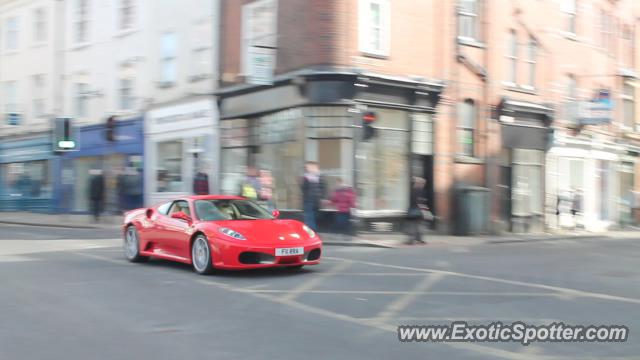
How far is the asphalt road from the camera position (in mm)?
6215

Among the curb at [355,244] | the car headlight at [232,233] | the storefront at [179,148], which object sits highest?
the storefront at [179,148]

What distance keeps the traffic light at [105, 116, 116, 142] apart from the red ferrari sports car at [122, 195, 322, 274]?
14859 mm

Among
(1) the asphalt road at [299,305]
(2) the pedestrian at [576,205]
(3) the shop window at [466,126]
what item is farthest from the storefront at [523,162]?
(1) the asphalt road at [299,305]

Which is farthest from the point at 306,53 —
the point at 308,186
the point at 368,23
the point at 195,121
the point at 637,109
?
the point at 637,109

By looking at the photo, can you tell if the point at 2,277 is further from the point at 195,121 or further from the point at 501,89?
the point at 501,89

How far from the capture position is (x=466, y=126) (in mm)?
22234

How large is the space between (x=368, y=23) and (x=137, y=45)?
1081 centimetres

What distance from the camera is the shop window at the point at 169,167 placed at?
2500 centimetres

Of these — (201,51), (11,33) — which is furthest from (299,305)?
(11,33)

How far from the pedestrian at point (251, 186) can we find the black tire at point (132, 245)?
626cm

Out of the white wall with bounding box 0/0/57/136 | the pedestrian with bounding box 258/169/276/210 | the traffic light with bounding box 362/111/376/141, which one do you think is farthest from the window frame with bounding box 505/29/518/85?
the white wall with bounding box 0/0/57/136

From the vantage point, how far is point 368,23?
782 inches

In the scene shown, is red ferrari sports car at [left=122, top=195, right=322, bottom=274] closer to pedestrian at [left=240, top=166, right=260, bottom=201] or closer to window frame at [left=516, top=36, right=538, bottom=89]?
pedestrian at [left=240, top=166, right=260, bottom=201]

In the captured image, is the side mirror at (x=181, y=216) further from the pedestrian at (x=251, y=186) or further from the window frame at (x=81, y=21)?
the window frame at (x=81, y=21)
